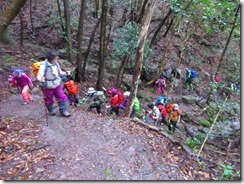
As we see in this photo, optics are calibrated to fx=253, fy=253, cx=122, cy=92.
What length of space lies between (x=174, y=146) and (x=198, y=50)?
68.1ft

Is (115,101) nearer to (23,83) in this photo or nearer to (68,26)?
(23,83)

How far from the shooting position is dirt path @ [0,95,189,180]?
15.6 ft

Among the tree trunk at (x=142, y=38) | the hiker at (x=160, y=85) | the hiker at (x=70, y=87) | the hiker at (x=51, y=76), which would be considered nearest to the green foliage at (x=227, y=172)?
the tree trunk at (x=142, y=38)

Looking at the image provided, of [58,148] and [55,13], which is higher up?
[55,13]

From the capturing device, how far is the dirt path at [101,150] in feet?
15.6

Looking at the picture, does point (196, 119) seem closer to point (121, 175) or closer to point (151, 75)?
point (151, 75)

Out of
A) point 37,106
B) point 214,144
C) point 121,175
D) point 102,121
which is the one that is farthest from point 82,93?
point 121,175

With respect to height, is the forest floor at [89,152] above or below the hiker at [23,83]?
below

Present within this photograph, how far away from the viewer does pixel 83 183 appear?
176 inches

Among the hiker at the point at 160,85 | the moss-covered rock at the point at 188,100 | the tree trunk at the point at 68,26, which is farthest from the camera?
the moss-covered rock at the point at 188,100

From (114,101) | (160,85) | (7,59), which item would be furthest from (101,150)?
(160,85)

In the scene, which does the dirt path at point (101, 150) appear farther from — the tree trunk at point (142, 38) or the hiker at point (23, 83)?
the tree trunk at point (142, 38)

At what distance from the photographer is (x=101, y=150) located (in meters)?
5.52

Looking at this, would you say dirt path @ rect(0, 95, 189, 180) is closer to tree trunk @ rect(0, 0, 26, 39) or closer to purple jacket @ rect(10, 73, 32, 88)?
purple jacket @ rect(10, 73, 32, 88)
